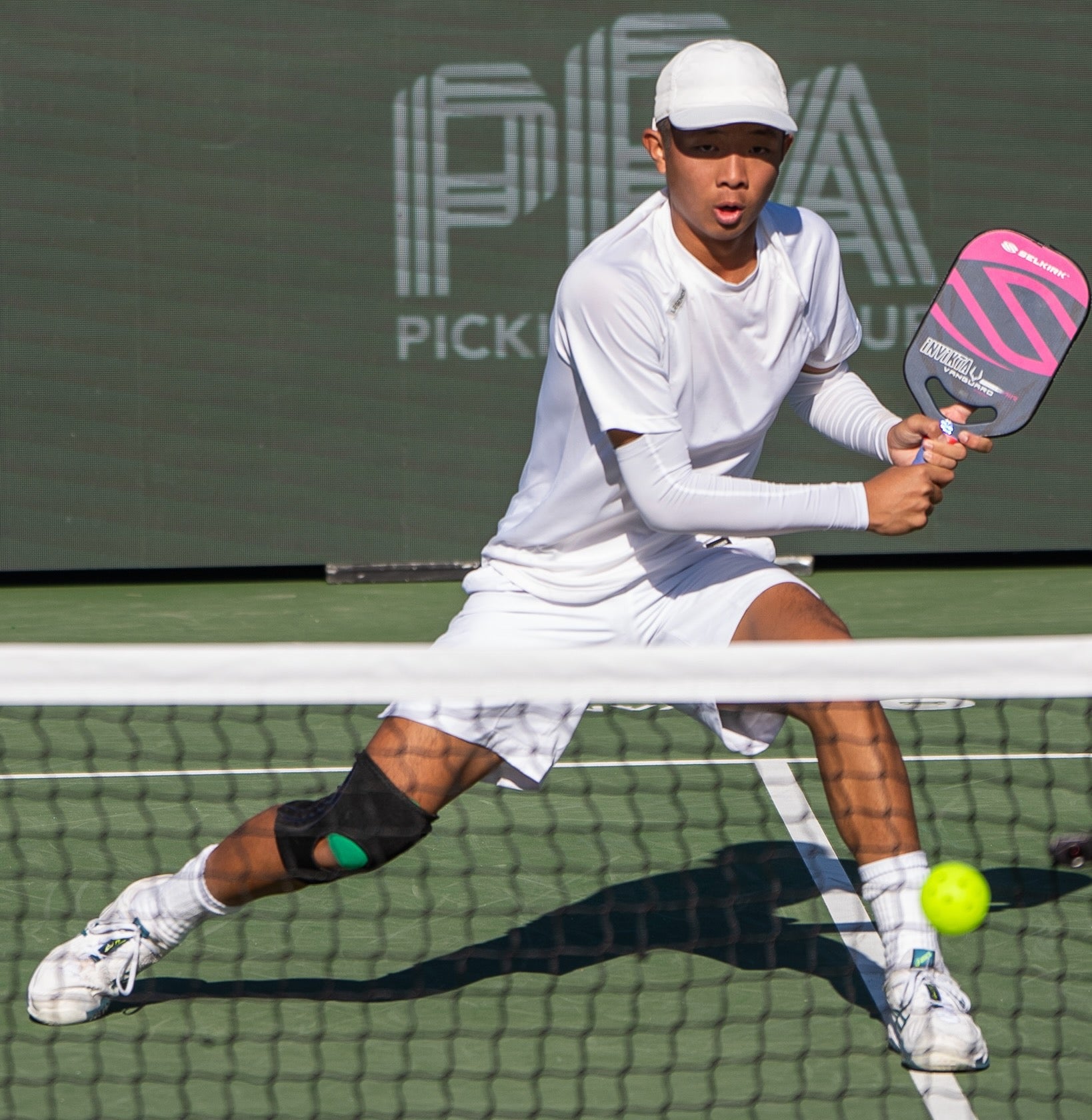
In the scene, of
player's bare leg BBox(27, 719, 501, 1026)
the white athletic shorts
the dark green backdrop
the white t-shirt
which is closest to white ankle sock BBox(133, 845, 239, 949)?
player's bare leg BBox(27, 719, 501, 1026)

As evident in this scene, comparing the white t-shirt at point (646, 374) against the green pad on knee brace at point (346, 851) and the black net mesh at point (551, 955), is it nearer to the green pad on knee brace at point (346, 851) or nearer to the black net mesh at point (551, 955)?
the black net mesh at point (551, 955)

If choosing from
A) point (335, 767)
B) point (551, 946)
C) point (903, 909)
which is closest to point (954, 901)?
point (903, 909)

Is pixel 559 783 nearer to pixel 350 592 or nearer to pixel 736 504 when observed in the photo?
pixel 736 504

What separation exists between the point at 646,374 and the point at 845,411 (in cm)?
63

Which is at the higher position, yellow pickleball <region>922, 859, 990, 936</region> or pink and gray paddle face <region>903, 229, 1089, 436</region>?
pink and gray paddle face <region>903, 229, 1089, 436</region>

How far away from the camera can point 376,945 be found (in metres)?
3.68

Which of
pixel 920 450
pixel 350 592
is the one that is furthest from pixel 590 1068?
pixel 350 592

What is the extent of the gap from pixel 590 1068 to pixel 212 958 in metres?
0.92

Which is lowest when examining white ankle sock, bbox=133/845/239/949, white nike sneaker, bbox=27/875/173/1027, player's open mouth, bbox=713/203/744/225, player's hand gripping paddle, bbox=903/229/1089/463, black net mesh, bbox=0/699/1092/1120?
black net mesh, bbox=0/699/1092/1120

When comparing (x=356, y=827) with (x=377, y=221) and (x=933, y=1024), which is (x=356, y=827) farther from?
(x=377, y=221)

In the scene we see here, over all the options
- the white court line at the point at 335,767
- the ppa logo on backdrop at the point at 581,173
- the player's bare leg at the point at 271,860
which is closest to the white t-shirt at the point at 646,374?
the player's bare leg at the point at 271,860

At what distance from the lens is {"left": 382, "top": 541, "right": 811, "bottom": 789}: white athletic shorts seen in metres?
3.12

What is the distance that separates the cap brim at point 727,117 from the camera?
10.3ft

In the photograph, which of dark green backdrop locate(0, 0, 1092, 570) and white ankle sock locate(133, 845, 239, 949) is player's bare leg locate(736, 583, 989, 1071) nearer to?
white ankle sock locate(133, 845, 239, 949)
